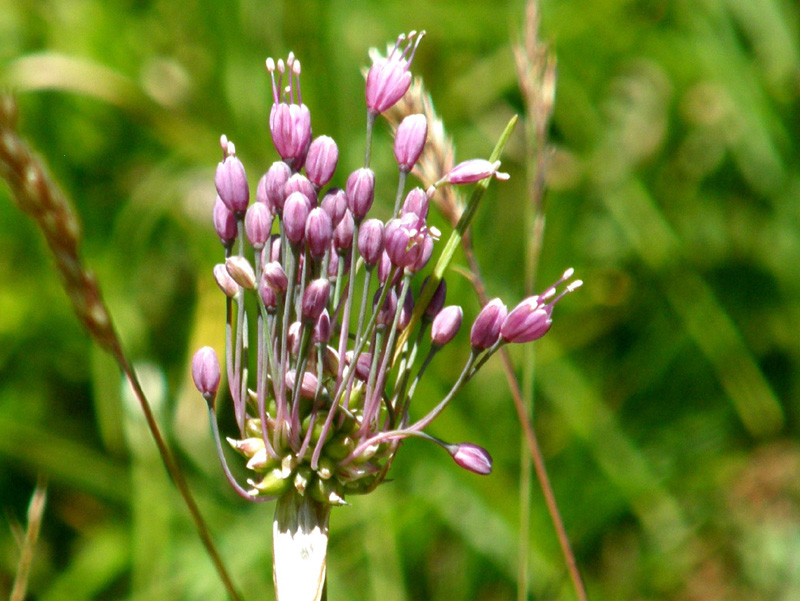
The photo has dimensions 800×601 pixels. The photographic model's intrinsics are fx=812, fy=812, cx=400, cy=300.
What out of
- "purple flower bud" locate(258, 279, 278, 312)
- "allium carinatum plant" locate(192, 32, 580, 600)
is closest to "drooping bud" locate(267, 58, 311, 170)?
"allium carinatum plant" locate(192, 32, 580, 600)

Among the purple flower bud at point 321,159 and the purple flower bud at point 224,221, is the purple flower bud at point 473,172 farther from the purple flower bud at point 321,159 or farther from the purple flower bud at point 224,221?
the purple flower bud at point 224,221

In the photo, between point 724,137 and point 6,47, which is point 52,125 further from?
point 724,137

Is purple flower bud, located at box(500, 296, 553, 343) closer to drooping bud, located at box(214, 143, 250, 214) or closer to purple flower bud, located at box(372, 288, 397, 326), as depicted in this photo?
purple flower bud, located at box(372, 288, 397, 326)

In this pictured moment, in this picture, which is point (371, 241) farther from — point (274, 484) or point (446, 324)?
point (274, 484)

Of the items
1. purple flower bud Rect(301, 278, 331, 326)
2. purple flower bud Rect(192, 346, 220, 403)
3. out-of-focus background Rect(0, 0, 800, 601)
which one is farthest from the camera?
out-of-focus background Rect(0, 0, 800, 601)

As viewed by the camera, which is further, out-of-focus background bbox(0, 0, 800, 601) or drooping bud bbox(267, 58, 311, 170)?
out-of-focus background bbox(0, 0, 800, 601)

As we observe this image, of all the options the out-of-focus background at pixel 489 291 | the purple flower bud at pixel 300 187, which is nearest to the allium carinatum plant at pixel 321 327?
the purple flower bud at pixel 300 187

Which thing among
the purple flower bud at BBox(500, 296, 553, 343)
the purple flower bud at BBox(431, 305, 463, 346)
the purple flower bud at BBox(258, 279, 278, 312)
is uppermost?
the purple flower bud at BBox(258, 279, 278, 312)
